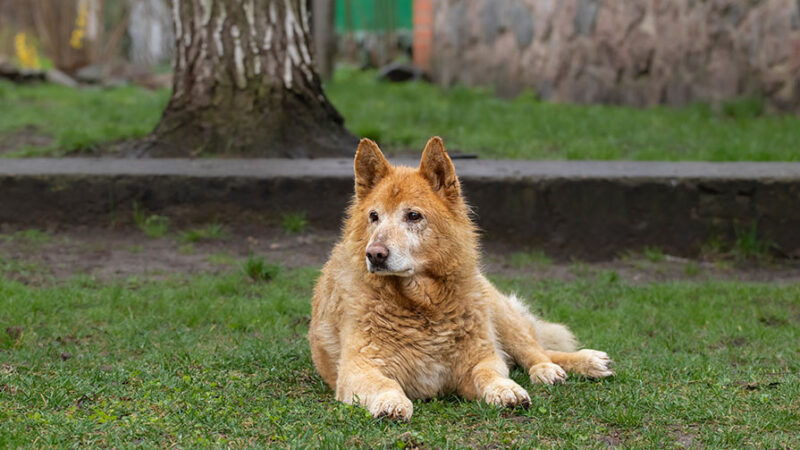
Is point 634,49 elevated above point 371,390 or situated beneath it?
elevated above

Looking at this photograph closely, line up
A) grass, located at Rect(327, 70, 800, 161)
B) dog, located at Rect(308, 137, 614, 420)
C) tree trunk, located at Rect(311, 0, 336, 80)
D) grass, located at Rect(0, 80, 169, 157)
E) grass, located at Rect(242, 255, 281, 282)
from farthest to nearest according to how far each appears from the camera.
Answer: tree trunk, located at Rect(311, 0, 336, 80)
grass, located at Rect(0, 80, 169, 157)
grass, located at Rect(327, 70, 800, 161)
grass, located at Rect(242, 255, 281, 282)
dog, located at Rect(308, 137, 614, 420)

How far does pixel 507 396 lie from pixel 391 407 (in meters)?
0.57

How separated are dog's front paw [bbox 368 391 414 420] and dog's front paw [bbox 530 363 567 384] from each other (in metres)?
0.94

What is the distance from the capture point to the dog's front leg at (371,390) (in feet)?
13.5

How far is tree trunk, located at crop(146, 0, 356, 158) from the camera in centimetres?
936

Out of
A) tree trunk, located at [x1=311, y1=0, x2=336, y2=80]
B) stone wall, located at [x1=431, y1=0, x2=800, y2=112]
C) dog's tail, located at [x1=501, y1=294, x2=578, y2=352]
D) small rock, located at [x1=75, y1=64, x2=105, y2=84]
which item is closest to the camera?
dog's tail, located at [x1=501, y1=294, x2=578, y2=352]

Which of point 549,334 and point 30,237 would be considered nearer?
point 549,334

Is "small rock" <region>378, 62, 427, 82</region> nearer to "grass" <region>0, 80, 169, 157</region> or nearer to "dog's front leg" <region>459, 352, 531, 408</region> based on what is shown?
"grass" <region>0, 80, 169, 157</region>

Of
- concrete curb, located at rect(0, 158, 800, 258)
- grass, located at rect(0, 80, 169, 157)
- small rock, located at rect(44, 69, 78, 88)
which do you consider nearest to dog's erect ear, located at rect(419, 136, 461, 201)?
concrete curb, located at rect(0, 158, 800, 258)

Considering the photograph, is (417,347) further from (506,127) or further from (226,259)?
(506,127)

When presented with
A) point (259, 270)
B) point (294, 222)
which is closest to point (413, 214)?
point (259, 270)

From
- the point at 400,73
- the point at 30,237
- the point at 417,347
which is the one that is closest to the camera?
the point at 417,347

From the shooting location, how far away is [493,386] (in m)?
4.39

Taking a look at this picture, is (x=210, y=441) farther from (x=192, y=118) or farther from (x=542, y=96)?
(x=542, y=96)
